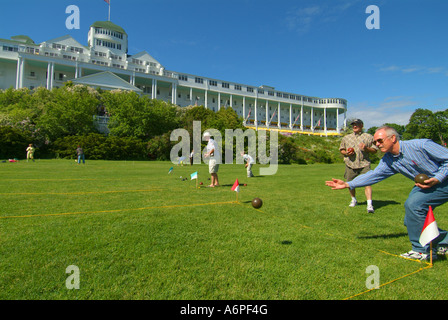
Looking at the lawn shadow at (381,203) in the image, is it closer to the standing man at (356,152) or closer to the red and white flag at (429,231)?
the standing man at (356,152)

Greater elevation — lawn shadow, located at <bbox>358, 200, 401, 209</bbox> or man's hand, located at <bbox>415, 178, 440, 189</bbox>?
man's hand, located at <bbox>415, 178, 440, 189</bbox>

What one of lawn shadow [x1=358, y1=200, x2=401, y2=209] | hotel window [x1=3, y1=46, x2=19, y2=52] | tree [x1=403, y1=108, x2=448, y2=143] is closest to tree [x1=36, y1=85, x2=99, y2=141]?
hotel window [x1=3, y1=46, x2=19, y2=52]

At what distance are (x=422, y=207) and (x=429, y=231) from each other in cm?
48

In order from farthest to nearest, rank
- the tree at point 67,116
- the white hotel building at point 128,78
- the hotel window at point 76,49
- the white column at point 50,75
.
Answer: the hotel window at point 76,49 < the white hotel building at point 128,78 < the white column at point 50,75 < the tree at point 67,116

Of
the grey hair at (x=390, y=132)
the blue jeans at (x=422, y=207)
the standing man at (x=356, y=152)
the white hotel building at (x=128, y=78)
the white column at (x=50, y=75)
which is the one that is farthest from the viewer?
the white hotel building at (x=128, y=78)

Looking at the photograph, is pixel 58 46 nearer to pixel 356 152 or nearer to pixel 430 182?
pixel 356 152

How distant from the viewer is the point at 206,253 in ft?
13.1

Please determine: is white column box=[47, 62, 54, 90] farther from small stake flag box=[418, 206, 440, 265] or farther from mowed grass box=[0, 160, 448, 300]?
small stake flag box=[418, 206, 440, 265]

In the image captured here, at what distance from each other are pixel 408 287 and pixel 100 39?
273 ft

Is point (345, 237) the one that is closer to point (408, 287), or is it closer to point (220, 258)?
point (408, 287)

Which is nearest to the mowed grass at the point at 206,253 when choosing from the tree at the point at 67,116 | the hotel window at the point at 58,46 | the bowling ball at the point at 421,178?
the bowling ball at the point at 421,178

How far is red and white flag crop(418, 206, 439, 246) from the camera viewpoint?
3795mm

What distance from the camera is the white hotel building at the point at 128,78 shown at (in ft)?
195
